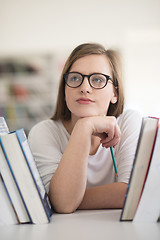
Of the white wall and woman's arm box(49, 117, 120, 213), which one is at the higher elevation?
the white wall

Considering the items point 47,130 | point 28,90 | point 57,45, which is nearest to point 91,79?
point 47,130

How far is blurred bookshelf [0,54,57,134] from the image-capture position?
4754mm

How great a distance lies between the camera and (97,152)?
1145 millimetres

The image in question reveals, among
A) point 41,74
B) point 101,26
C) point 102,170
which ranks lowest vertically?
point 102,170

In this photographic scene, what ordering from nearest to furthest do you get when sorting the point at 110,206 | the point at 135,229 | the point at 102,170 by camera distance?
the point at 135,229 < the point at 110,206 < the point at 102,170

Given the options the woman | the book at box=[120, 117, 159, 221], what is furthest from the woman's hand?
the book at box=[120, 117, 159, 221]

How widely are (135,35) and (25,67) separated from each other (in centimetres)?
201

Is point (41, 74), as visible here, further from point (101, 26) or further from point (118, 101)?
point (118, 101)

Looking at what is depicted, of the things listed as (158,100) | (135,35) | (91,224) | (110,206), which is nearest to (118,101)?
(110,206)

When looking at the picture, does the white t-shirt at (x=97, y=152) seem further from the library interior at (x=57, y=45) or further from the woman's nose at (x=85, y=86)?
the library interior at (x=57, y=45)

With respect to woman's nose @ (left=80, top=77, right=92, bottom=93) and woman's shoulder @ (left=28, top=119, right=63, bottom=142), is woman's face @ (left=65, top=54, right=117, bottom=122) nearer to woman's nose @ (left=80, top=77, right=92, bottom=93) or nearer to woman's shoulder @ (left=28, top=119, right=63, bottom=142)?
woman's nose @ (left=80, top=77, right=92, bottom=93)

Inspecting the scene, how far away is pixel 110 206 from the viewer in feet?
2.80

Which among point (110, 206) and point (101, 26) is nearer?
point (110, 206)

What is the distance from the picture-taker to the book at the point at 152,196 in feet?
2.12
